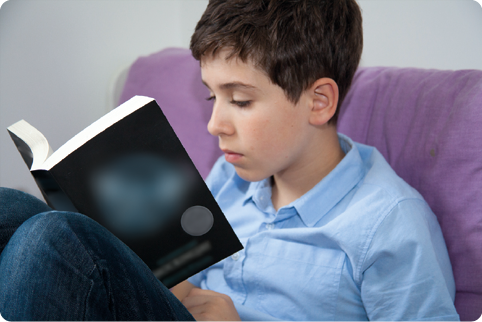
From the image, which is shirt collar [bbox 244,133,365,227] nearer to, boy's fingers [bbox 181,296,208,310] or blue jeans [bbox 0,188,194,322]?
boy's fingers [bbox 181,296,208,310]

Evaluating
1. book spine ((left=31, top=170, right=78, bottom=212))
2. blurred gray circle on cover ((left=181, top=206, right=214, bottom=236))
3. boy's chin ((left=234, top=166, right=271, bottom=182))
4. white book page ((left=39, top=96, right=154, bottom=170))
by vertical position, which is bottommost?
boy's chin ((left=234, top=166, right=271, bottom=182))

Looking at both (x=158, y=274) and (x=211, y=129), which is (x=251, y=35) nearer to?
(x=211, y=129)

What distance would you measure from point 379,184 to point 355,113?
25 cm

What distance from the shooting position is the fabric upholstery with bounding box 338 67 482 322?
0.68 metres

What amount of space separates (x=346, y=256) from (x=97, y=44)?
43.7 inches

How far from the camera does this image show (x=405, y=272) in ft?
1.98

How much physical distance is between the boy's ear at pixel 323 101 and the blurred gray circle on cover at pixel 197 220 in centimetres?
28

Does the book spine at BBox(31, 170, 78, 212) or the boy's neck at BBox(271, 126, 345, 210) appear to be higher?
the book spine at BBox(31, 170, 78, 212)

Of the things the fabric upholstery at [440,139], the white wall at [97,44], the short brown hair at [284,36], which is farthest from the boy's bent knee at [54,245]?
the white wall at [97,44]

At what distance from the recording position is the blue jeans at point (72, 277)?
1.55ft

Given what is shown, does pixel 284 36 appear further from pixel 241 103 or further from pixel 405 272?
pixel 405 272

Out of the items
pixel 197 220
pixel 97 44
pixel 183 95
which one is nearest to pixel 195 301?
pixel 197 220

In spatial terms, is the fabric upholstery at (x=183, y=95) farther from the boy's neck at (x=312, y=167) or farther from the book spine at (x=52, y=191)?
the book spine at (x=52, y=191)

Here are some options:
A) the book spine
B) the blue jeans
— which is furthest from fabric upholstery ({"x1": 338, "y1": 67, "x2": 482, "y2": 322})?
the book spine
